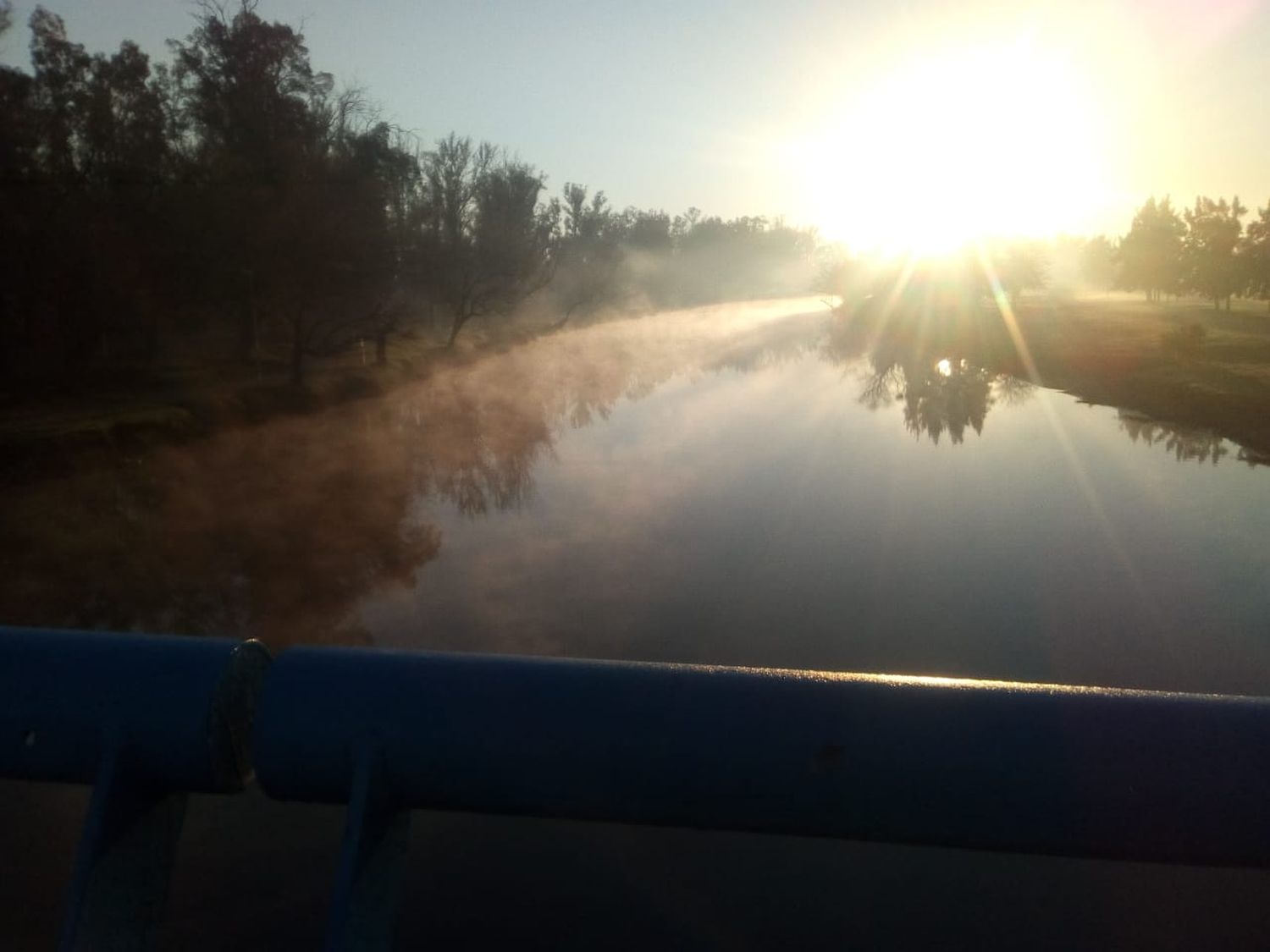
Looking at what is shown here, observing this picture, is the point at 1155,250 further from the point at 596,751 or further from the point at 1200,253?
the point at 596,751

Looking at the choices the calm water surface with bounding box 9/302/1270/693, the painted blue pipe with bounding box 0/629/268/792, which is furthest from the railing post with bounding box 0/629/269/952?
the calm water surface with bounding box 9/302/1270/693

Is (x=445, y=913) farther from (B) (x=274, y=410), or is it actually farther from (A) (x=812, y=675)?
(B) (x=274, y=410)

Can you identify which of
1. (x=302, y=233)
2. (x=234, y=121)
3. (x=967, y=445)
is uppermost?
(x=234, y=121)

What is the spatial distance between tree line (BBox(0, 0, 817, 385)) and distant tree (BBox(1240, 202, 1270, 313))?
75.7 feet

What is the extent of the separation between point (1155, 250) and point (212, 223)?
111 feet

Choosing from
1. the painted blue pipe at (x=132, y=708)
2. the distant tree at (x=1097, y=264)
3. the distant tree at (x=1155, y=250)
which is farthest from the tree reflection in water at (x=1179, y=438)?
the distant tree at (x=1097, y=264)

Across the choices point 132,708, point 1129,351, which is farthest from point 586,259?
point 132,708

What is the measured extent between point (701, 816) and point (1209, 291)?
3820cm

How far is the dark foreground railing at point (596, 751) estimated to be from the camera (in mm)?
1740

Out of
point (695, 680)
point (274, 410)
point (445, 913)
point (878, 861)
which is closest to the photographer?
point (695, 680)

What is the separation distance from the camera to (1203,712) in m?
1.76

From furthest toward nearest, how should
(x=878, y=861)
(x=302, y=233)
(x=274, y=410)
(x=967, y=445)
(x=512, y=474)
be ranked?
(x=302, y=233), (x=274, y=410), (x=967, y=445), (x=512, y=474), (x=878, y=861)

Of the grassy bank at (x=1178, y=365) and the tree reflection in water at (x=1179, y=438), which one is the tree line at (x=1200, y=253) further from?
the tree reflection in water at (x=1179, y=438)

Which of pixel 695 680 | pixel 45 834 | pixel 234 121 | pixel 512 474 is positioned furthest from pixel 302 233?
pixel 695 680
